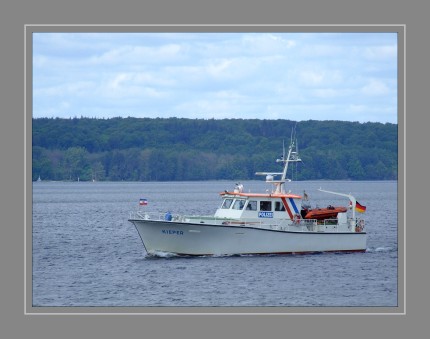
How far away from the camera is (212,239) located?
40.9 meters

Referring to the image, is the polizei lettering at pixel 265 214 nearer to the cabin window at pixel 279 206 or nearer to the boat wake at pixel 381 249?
the cabin window at pixel 279 206

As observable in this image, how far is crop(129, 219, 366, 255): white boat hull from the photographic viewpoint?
40.6 metres

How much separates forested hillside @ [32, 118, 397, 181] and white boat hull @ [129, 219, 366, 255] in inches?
380

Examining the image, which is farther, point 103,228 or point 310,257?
point 103,228

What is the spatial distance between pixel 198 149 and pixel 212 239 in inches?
3482

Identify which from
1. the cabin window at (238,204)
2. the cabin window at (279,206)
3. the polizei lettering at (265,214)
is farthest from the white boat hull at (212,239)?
the cabin window at (238,204)

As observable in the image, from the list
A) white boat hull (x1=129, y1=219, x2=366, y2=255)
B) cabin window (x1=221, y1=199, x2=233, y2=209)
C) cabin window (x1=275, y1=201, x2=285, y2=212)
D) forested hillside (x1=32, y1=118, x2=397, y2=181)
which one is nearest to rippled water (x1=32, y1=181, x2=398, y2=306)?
white boat hull (x1=129, y1=219, x2=366, y2=255)

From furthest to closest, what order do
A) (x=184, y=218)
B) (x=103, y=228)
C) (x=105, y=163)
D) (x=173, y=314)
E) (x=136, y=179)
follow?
(x=136, y=179) → (x=105, y=163) → (x=103, y=228) → (x=184, y=218) → (x=173, y=314)

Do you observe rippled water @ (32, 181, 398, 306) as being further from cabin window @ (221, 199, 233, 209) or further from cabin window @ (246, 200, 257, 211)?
cabin window @ (221, 199, 233, 209)

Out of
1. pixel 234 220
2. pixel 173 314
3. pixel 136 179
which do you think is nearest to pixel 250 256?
pixel 234 220

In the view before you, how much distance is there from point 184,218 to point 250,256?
335 centimetres

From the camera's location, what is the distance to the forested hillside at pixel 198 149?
242ft

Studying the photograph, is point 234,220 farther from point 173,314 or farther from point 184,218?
point 173,314
